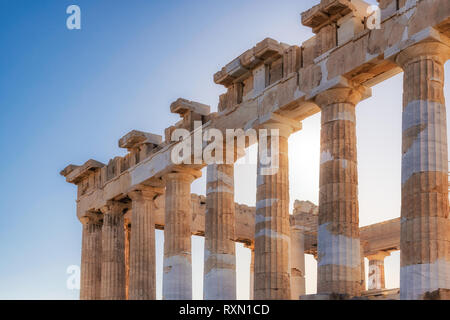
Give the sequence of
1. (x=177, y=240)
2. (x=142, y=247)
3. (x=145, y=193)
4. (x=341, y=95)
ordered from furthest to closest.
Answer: (x=145, y=193) → (x=142, y=247) → (x=177, y=240) → (x=341, y=95)

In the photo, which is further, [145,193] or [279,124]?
[145,193]

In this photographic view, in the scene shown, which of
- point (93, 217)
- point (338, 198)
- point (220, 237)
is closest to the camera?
point (338, 198)

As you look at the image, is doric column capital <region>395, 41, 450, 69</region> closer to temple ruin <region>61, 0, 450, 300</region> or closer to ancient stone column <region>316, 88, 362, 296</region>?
temple ruin <region>61, 0, 450, 300</region>

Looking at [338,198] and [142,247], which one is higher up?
[338,198]

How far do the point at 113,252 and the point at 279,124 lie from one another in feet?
47.5

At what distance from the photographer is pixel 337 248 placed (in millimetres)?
28203

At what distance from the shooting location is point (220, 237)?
34500 millimetres

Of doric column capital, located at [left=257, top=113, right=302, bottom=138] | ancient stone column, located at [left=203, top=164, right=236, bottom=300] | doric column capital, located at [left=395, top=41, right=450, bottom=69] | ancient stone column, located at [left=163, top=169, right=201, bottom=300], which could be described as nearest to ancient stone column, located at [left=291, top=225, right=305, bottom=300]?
ancient stone column, located at [left=163, top=169, right=201, bottom=300]

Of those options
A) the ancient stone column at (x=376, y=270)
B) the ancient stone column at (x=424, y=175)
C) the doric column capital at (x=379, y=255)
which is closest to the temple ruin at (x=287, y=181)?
the ancient stone column at (x=424, y=175)

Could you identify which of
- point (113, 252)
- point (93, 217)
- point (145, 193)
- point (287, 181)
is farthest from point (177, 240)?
point (93, 217)

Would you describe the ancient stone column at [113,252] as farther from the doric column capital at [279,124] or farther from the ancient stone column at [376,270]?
the ancient stone column at [376,270]

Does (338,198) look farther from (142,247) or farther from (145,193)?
(145,193)

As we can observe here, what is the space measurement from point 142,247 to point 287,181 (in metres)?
10.7

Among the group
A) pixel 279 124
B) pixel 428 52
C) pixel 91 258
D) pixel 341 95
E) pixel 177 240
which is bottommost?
pixel 91 258
